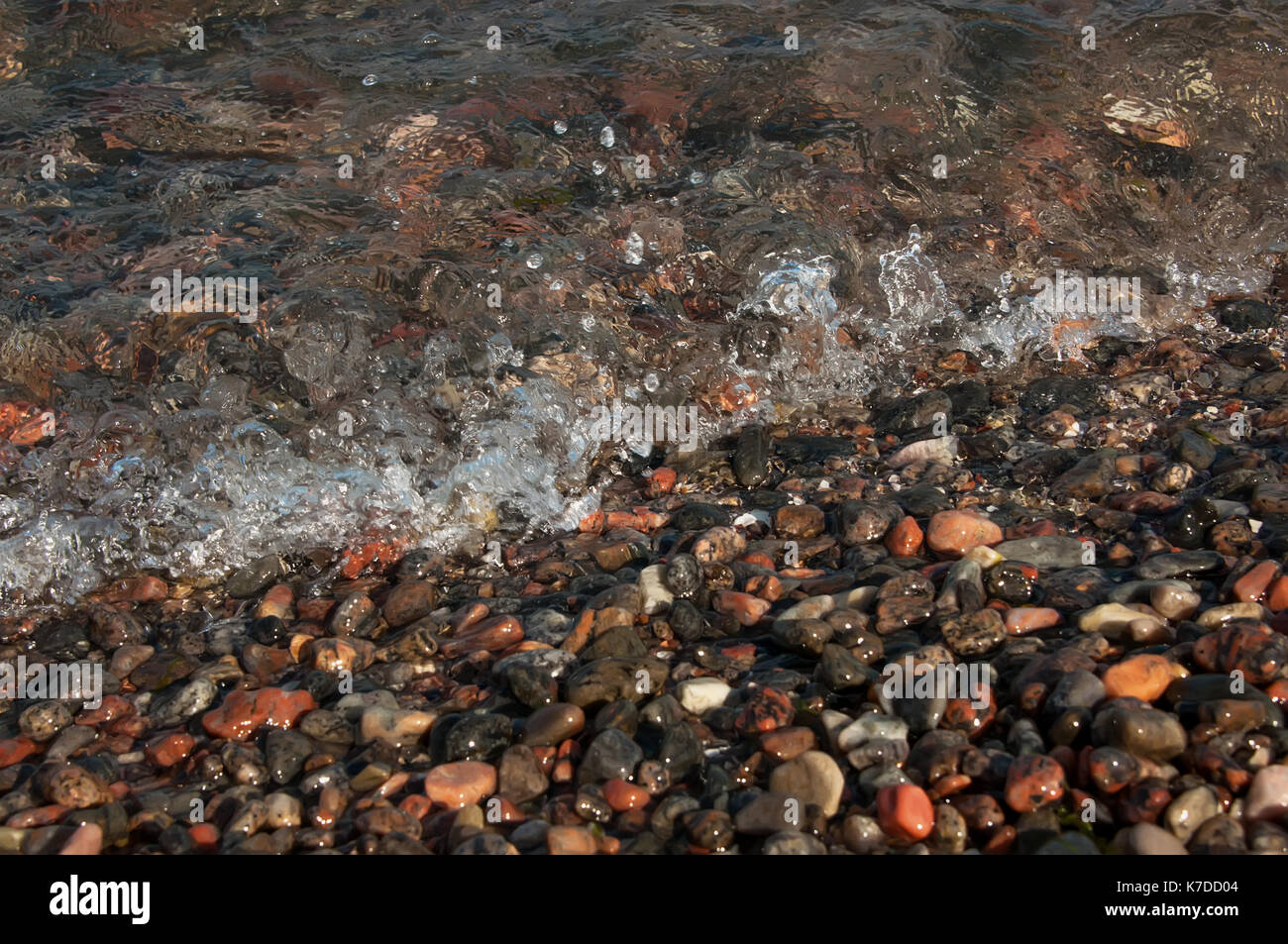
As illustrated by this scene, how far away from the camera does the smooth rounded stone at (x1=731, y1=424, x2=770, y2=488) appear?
4.70 m

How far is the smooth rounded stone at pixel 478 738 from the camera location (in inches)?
123

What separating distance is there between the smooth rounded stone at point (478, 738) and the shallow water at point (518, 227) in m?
1.34

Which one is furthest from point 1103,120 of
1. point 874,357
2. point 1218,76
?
point 874,357

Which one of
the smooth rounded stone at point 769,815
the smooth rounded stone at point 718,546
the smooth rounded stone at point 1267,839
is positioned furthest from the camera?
the smooth rounded stone at point 718,546

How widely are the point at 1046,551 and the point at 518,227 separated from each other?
3371mm

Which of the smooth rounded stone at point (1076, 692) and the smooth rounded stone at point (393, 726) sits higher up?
the smooth rounded stone at point (1076, 692)

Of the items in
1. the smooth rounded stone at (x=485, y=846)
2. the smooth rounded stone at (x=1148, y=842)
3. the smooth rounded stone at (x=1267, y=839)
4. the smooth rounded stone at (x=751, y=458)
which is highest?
the smooth rounded stone at (x=751, y=458)

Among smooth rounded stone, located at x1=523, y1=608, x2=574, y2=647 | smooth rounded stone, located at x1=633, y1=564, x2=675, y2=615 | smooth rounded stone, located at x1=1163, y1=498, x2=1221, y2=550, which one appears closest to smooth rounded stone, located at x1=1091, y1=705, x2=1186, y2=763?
smooth rounded stone, located at x1=1163, y1=498, x2=1221, y2=550

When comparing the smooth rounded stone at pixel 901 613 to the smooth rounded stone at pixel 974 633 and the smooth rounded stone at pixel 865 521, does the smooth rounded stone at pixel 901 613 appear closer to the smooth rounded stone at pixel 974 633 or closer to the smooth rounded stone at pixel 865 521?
the smooth rounded stone at pixel 974 633

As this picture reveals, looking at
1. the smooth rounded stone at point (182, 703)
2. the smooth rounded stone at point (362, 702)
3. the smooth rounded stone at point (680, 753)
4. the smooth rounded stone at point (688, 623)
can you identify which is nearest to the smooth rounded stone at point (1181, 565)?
the smooth rounded stone at point (688, 623)

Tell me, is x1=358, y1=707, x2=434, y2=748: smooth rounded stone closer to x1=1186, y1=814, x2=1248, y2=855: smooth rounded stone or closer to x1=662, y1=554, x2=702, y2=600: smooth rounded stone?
x1=662, y1=554, x2=702, y2=600: smooth rounded stone

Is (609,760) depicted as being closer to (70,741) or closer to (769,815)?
(769,815)
